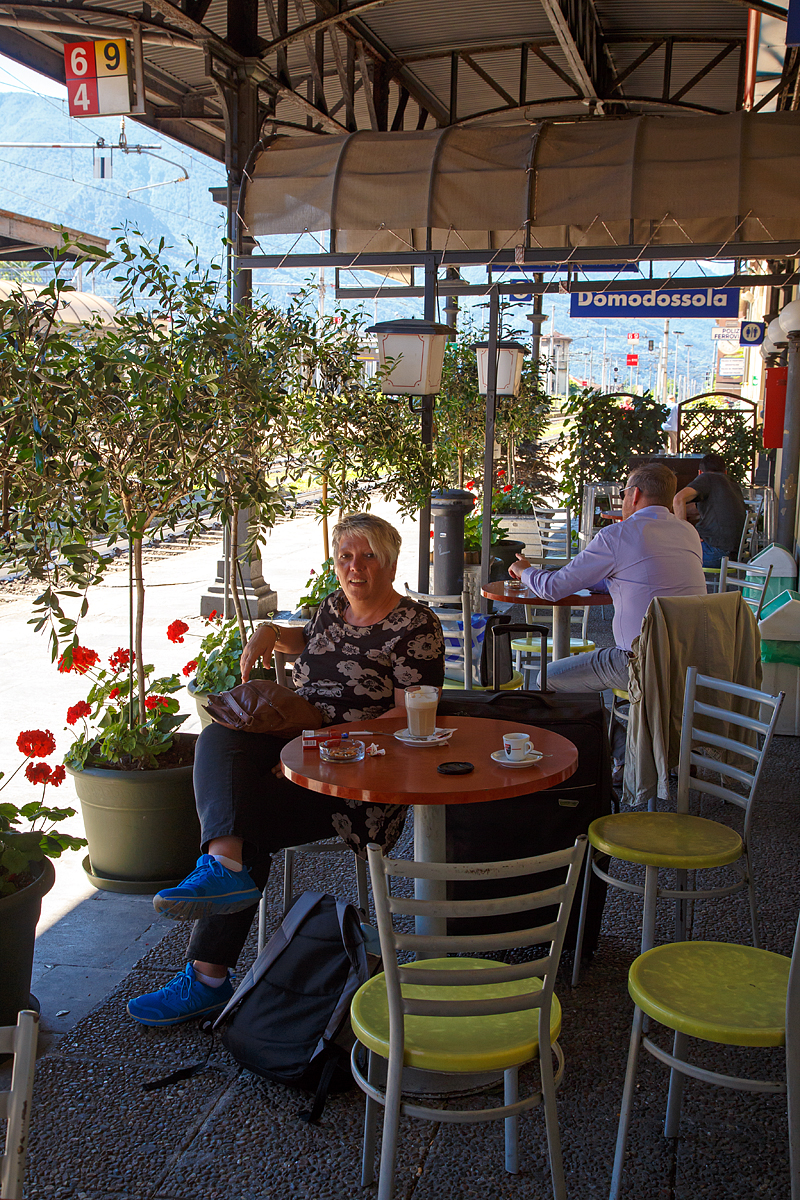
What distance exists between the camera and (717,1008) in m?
2.01

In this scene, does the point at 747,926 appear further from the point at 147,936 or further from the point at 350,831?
the point at 147,936

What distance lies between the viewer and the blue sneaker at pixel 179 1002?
2.83 metres

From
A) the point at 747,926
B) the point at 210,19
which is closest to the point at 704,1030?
the point at 747,926

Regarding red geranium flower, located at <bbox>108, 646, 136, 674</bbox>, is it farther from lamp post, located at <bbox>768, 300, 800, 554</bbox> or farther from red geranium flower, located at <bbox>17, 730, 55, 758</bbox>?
lamp post, located at <bbox>768, 300, 800, 554</bbox>

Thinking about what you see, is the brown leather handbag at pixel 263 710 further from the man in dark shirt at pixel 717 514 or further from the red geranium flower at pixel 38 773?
the man in dark shirt at pixel 717 514

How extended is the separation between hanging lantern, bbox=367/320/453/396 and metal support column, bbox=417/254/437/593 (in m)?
0.34

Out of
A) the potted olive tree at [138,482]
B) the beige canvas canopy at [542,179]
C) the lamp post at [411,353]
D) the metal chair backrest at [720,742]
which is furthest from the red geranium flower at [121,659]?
the beige canvas canopy at [542,179]

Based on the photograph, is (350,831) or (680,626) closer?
(350,831)

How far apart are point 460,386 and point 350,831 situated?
30.8ft

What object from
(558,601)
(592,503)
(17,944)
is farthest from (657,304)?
(17,944)

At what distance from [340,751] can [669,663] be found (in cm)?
156

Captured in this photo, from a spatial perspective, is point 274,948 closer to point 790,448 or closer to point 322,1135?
point 322,1135

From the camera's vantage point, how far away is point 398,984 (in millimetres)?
1856

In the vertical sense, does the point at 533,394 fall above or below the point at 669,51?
below
